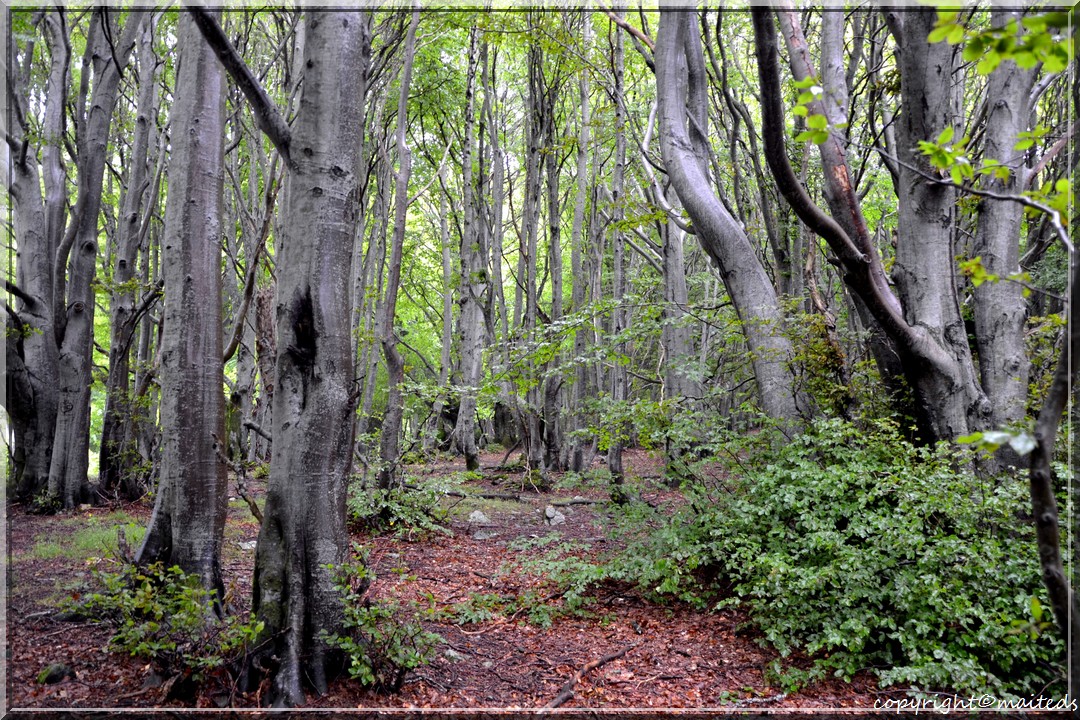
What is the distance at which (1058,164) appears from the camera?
7164mm

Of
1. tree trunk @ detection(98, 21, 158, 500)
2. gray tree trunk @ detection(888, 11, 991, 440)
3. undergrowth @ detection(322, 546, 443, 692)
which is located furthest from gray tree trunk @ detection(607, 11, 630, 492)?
tree trunk @ detection(98, 21, 158, 500)

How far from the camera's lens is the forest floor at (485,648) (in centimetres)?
308

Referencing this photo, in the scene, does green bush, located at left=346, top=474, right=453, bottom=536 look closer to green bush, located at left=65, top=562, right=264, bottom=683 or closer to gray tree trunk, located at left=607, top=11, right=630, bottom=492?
gray tree trunk, located at left=607, top=11, right=630, bottom=492

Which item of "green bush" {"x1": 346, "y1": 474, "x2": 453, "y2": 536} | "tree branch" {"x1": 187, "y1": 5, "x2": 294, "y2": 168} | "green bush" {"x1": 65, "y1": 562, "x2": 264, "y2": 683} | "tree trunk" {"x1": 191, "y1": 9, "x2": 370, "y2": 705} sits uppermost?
"tree branch" {"x1": 187, "y1": 5, "x2": 294, "y2": 168}

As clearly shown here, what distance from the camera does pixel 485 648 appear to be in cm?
411

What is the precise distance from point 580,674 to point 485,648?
718 mm

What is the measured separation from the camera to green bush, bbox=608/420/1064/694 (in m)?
3.30

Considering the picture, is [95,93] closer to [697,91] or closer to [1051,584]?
[697,91]

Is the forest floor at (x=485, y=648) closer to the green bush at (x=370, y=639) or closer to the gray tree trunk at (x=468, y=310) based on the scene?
the green bush at (x=370, y=639)

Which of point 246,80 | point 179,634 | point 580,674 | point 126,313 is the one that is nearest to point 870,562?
point 580,674

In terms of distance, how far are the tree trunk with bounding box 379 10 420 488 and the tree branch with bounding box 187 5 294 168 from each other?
2.88 m

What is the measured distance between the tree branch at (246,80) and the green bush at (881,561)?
3852mm

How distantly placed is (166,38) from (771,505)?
34.6 feet

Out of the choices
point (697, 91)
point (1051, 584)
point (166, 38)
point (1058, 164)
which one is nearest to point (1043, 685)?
point (1051, 584)
